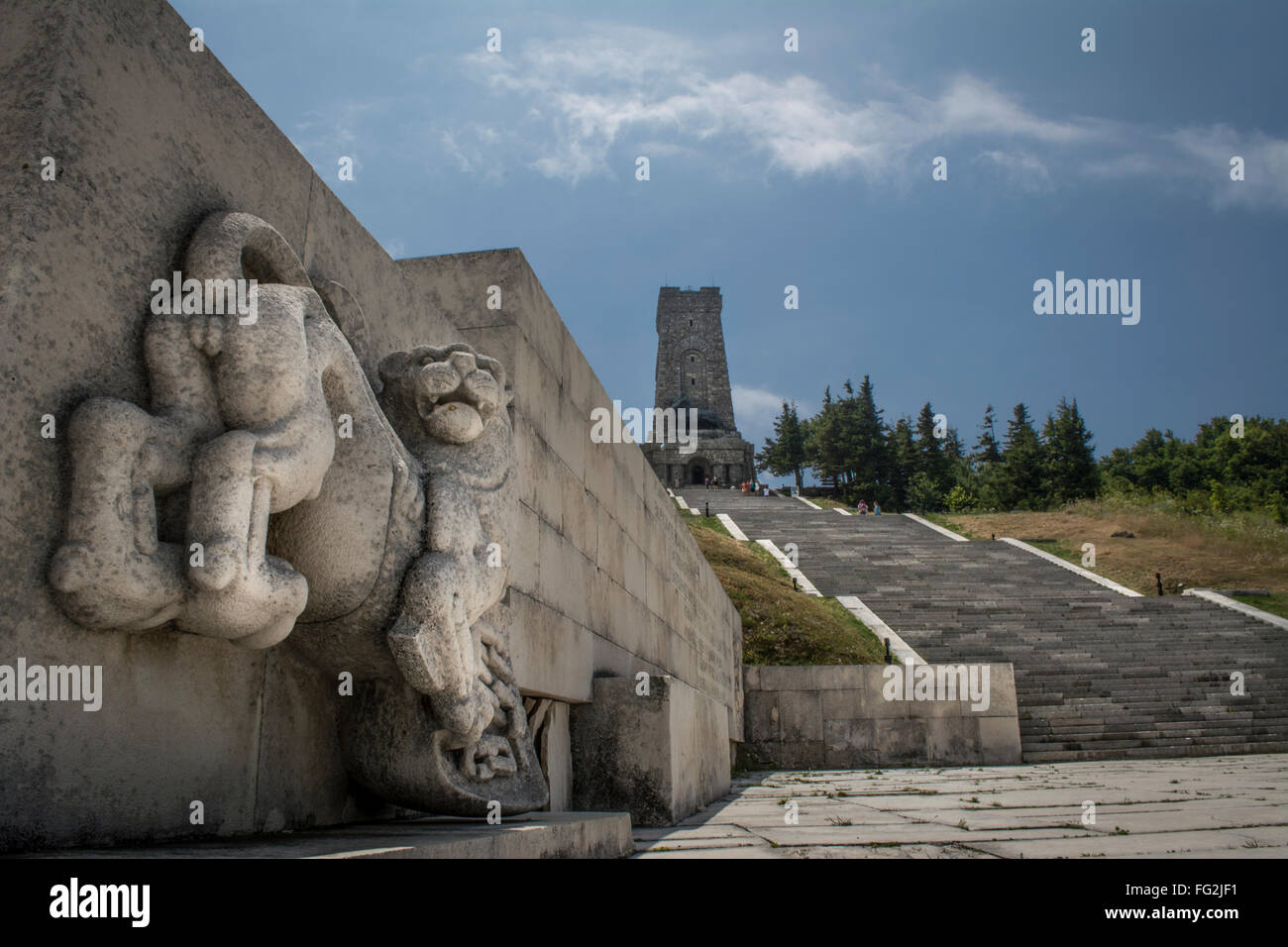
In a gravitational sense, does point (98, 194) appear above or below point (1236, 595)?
above

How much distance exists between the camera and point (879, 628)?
18.6 m

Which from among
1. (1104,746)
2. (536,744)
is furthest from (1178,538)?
(536,744)

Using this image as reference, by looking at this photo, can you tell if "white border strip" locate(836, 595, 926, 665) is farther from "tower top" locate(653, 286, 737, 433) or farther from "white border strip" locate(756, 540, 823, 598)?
"tower top" locate(653, 286, 737, 433)

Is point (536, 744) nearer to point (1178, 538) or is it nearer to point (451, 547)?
point (451, 547)

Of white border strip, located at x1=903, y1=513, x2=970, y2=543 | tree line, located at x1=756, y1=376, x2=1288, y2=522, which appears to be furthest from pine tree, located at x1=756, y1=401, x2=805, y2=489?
white border strip, located at x1=903, y1=513, x2=970, y2=543

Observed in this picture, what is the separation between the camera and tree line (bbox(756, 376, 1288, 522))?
1949 inches

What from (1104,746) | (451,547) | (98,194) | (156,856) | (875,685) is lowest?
(1104,746)

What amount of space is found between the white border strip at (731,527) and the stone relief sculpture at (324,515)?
26.3 metres

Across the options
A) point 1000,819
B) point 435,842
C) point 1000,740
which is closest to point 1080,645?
point 1000,740

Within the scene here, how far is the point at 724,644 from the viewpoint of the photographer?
12.0 metres

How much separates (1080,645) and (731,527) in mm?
15022

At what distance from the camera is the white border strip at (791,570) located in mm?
21828

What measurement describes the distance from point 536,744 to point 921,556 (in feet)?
77.9

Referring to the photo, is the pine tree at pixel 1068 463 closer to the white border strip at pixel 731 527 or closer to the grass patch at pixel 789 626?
the white border strip at pixel 731 527
